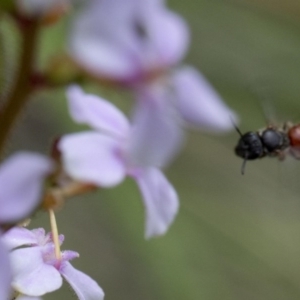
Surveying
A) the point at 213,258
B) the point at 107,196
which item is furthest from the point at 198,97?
the point at 213,258

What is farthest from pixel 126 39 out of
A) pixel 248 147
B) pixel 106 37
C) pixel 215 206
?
pixel 215 206

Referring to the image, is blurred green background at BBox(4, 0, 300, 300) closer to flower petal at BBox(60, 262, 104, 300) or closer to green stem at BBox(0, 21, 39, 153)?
flower petal at BBox(60, 262, 104, 300)

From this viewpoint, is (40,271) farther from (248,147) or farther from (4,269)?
(248,147)

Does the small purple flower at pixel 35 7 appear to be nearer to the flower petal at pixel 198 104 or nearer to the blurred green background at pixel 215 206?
the flower petal at pixel 198 104

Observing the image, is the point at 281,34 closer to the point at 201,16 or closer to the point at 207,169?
the point at 201,16

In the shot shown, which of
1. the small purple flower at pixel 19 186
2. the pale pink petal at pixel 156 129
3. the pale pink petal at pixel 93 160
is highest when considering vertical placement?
the pale pink petal at pixel 156 129

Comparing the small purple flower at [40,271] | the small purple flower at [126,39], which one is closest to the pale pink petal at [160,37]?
the small purple flower at [126,39]
